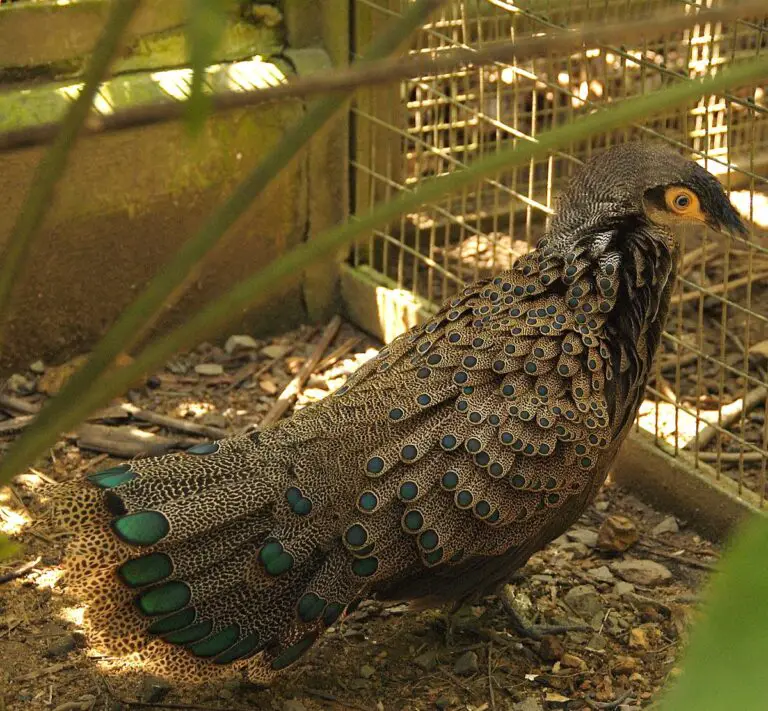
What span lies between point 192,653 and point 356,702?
0.65m

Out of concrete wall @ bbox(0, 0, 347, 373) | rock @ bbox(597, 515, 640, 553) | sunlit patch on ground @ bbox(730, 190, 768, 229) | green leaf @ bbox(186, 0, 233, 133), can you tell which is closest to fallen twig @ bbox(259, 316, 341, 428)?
concrete wall @ bbox(0, 0, 347, 373)

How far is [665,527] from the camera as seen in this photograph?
4.29 meters

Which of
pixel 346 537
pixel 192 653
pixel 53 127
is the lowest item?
pixel 192 653

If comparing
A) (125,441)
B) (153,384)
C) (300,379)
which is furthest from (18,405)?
(300,379)

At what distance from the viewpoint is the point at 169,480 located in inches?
119

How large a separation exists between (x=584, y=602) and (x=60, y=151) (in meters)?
3.09

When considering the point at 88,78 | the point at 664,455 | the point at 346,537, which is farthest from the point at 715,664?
the point at 664,455

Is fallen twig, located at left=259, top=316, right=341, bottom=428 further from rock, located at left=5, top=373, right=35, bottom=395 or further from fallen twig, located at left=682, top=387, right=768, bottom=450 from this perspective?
fallen twig, located at left=682, top=387, right=768, bottom=450

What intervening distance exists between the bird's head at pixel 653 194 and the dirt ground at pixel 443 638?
118 centimetres

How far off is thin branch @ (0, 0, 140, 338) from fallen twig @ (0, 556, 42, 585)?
2790 millimetres

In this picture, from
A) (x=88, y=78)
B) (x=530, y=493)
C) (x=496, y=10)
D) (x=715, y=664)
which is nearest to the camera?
(x=715, y=664)

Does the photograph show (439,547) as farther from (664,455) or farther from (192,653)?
(664,455)

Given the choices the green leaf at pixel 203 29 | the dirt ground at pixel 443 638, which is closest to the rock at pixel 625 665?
the dirt ground at pixel 443 638

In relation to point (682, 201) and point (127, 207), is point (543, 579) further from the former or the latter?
point (127, 207)
